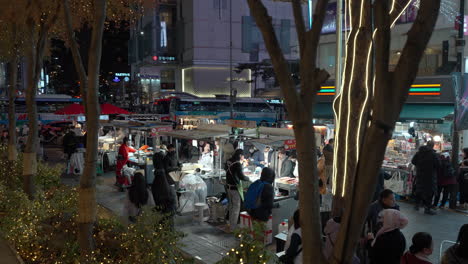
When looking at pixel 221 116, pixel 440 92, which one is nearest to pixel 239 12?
pixel 221 116

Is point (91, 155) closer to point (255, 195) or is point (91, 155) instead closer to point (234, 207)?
point (255, 195)

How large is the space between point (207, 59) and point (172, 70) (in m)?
9.12

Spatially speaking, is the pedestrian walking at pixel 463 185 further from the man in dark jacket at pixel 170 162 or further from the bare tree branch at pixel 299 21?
the bare tree branch at pixel 299 21

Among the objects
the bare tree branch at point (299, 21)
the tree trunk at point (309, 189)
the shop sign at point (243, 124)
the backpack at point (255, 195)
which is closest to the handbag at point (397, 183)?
the shop sign at point (243, 124)

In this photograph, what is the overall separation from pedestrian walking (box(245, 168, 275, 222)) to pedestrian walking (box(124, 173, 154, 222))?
1.98 m

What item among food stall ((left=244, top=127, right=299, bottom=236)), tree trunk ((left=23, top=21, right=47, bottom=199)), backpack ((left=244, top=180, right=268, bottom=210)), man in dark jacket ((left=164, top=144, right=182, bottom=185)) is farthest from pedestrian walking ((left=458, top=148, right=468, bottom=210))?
tree trunk ((left=23, top=21, right=47, bottom=199))

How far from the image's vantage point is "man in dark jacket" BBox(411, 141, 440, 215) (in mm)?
9719

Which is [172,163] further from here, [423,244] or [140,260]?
[423,244]

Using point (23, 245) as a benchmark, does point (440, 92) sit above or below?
above

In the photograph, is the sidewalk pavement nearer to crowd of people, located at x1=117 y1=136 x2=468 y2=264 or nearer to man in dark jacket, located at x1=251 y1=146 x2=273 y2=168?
crowd of people, located at x1=117 y1=136 x2=468 y2=264

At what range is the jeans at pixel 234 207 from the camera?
9117mm

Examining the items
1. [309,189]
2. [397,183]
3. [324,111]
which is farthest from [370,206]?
[324,111]

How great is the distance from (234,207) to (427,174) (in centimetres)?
494

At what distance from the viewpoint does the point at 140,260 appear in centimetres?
480
